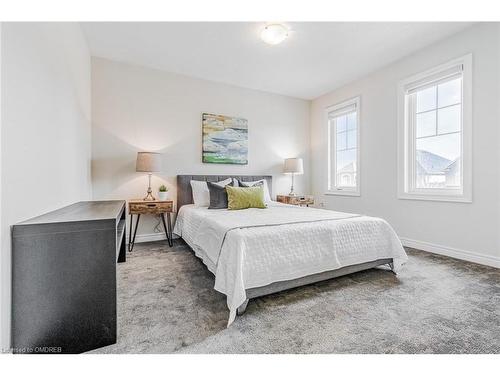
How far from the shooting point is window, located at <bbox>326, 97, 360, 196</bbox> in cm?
418

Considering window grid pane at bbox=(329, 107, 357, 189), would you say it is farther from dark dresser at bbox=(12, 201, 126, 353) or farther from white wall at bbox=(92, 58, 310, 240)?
dark dresser at bbox=(12, 201, 126, 353)

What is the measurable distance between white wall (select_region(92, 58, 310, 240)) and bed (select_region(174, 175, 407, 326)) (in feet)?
5.03

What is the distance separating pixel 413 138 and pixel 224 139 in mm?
2787

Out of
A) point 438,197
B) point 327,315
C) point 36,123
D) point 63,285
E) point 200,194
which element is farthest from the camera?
point 200,194

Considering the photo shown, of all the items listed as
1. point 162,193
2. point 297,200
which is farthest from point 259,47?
point 297,200

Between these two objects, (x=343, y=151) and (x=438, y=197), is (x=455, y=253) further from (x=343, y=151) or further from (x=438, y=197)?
(x=343, y=151)

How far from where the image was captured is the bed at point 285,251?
1722 mm

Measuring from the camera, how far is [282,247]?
6.19ft

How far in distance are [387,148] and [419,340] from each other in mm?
2813

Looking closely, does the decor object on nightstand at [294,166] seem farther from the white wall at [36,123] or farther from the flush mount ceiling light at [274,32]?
the white wall at [36,123]

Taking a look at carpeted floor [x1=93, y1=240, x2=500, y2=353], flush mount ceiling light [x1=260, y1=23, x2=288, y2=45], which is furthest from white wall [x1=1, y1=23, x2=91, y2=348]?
flush mount ceiling light [x1=260, y1=23, x2=288, y2=45]
